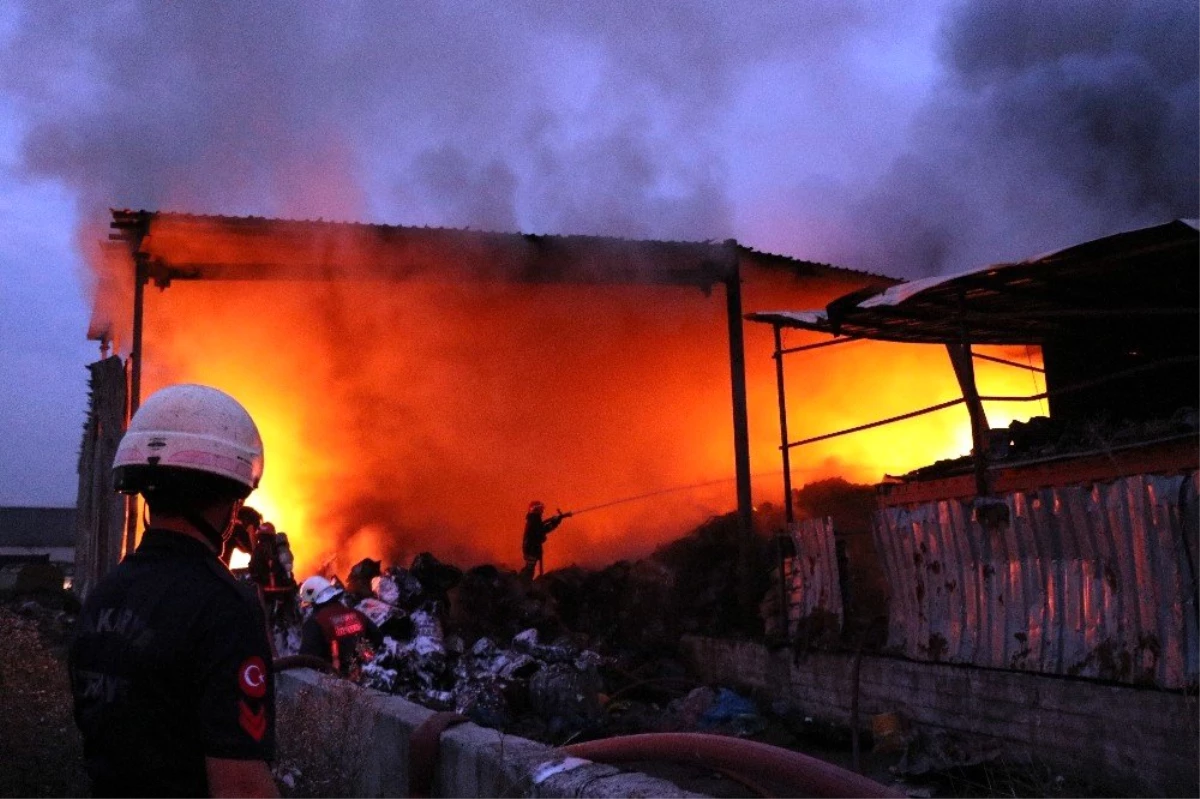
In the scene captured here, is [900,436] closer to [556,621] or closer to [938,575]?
[556,621]

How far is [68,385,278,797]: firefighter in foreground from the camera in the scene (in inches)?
72.6

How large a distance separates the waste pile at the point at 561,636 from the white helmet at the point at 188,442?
20.9 ft

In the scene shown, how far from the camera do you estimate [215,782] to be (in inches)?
71.9

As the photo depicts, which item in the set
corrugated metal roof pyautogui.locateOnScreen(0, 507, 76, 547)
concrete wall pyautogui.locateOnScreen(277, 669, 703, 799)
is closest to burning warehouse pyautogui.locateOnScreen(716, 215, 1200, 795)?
concrete wall pyautogui.locateOnScreen(277, 669, 703, 799)

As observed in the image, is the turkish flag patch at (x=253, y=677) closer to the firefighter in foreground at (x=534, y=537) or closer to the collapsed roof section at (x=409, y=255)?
the collapsed roof section at (x=409, y=255)

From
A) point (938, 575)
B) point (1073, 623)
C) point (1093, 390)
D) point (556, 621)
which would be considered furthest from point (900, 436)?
point (1073, 623)

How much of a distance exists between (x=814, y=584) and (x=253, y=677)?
8.01 meters

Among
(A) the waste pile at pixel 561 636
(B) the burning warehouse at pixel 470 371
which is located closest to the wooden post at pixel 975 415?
(A) the waste pile at pixel 561 636

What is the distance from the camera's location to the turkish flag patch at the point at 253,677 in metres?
1.86

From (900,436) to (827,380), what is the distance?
5.16ft

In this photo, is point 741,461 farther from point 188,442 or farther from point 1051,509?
point 188,442

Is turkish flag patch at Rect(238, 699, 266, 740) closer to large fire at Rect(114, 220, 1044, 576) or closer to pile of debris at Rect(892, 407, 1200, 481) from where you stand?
pile of debris at Rect(892, 407, 1200, 481)

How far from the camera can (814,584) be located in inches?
367

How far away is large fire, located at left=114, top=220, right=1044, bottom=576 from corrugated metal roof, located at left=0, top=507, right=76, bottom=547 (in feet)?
113
